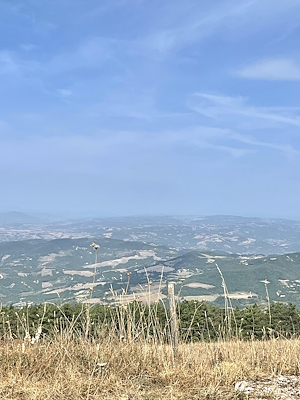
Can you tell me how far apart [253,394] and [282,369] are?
1.05 m

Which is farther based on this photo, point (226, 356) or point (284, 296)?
point (284, 296)

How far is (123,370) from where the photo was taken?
14.3 ft

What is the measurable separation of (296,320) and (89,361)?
2750cm

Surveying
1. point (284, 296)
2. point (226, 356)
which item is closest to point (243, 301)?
point (284, 296)

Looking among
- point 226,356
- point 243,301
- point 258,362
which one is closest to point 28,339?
point 226,356

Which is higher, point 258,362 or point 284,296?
point 258,362

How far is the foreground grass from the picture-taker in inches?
→ 151

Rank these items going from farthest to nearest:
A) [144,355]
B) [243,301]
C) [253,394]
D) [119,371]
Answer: [243,301] → [144,355] → [119,371] → [253,394]

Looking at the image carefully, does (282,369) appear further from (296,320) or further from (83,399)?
(296,320)

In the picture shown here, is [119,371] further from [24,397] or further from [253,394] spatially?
[253,394]

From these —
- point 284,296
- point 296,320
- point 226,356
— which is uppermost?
point 226,356

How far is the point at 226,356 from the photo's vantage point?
5.28 metres

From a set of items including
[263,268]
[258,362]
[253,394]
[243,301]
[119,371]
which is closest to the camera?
[253,394]

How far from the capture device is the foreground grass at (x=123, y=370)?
12.5 feet
